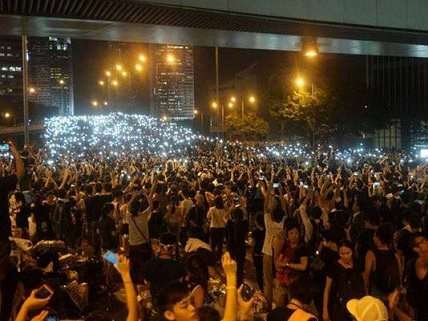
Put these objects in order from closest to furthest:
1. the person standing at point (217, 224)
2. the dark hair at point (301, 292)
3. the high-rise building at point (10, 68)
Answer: the dark hair at point (301, 292), the person standing at point (217, 224), the high-rise building at point (10, 68)

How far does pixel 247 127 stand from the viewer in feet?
158

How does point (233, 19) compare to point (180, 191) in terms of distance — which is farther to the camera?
point (180, 191)

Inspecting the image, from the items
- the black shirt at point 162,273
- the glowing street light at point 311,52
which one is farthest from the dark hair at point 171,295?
the glowing street light at point 311,52

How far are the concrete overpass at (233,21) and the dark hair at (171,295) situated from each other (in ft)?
17.8

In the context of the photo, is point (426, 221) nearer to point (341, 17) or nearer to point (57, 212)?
point (341, 17)

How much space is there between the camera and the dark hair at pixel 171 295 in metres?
3.74

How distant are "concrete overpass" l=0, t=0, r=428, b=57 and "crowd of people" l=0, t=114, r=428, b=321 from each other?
7.07ft

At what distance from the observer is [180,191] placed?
13.3m

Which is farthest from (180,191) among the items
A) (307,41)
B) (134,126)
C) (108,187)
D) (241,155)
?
(134,126)

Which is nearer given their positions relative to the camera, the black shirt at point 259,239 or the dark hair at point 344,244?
the dark hair at point 344,244

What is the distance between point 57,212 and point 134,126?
3524 centimetres

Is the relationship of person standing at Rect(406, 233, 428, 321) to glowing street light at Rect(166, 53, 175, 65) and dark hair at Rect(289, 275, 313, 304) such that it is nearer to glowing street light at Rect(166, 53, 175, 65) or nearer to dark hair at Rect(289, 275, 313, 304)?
dark hair at Rect(289, 275, 313, 304)

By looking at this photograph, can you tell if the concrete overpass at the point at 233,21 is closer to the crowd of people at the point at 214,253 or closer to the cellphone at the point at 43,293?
the crowd of people at the point at 214,253

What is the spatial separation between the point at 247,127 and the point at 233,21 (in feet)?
125
